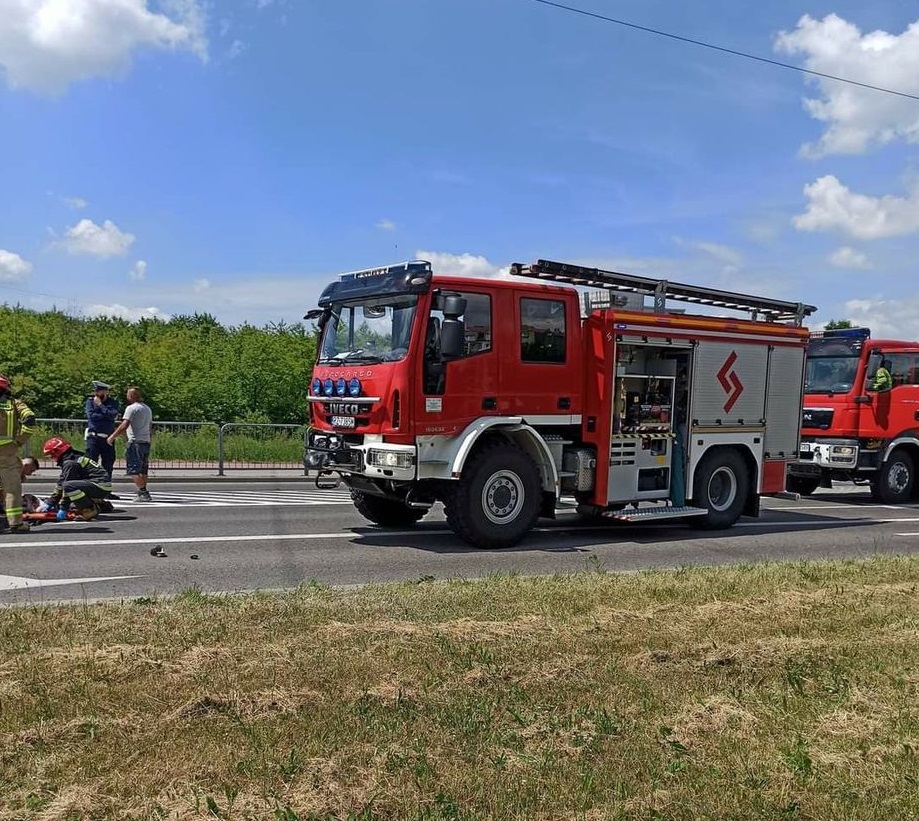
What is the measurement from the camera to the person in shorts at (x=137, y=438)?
46.7ft

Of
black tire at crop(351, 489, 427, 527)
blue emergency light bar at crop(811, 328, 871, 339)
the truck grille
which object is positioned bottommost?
black tire at crop(351, 489, 427, 527)

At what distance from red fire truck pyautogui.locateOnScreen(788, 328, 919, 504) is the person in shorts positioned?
11324mm

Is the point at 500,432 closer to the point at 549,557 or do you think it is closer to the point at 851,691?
the point at 549,557

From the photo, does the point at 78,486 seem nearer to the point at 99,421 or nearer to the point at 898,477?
the point at 99,421

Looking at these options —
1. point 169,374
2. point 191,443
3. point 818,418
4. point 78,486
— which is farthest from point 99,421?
point 169,374

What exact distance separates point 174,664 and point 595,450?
6.86m

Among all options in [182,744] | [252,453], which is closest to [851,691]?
[182,744]

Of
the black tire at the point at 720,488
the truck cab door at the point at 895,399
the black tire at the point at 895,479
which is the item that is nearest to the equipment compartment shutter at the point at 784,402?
the black tire at the point at 720,488

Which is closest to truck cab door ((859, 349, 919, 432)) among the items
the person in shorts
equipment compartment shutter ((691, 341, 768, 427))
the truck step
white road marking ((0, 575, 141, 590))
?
equipment compartment shutter ((691, 341, 768, 427))

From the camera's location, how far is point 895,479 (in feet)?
55.0

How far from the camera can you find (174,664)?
4.99 m

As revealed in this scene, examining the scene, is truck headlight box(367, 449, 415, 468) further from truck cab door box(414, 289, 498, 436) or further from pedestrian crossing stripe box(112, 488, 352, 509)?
pedestrian crossing stripe box(112, 488, 352, 509)

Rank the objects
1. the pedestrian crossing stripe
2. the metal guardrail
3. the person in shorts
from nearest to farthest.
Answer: the pedestrian crossing stripe
the person in shorts
the metal guardrail

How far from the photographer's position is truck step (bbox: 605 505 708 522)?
436 inches
